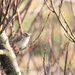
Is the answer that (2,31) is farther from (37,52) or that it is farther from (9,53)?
(37,52)

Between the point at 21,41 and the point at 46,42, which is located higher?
the point at 46,42

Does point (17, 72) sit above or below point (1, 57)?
below

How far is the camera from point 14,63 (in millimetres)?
1425

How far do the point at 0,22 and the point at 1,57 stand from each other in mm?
285

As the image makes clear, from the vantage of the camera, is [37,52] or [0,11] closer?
[0,11]

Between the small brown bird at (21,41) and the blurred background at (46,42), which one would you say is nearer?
the blurred background at (46,42)

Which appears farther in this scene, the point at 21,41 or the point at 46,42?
the point at 21,41

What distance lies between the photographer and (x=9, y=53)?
1.41 m

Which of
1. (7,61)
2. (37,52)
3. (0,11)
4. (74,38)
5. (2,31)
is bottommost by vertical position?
(37,52)

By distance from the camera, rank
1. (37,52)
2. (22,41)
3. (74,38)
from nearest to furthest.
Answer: (74,38), (22,41), (37,52)

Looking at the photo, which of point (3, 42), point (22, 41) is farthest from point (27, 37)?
point (3, 42)

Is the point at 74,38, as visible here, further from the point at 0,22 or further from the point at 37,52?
the point at 37,52

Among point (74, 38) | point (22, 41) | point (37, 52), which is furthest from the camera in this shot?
point (37, 52)

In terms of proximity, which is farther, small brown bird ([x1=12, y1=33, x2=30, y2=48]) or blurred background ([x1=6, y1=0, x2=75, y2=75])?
small brown bird ([x1=12, y1=33, x2=30, y2=48])
